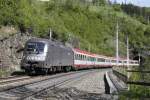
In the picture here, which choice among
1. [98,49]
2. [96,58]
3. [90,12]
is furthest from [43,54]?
[90,12]

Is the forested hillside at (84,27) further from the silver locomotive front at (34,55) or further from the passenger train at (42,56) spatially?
the silver locomotive front at (34,55)

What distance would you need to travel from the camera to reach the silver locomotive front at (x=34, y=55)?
3794 centimetres

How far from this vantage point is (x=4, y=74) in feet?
124

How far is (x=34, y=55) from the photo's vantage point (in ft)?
126

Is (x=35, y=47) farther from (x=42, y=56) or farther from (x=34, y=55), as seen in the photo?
(x=42, y=56)

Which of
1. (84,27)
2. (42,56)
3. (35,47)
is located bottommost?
(42,56)

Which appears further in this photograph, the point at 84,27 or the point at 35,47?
the point at 84,27

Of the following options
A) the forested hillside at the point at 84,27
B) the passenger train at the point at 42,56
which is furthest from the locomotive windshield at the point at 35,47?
the forested hillside at the point at 84,27

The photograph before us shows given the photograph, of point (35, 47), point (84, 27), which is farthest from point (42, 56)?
point (84, 27)

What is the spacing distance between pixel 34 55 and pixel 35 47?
29.9 inches

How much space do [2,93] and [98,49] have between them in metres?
114

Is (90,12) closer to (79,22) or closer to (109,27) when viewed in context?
(109,27)

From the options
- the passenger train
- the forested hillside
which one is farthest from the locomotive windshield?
the forested hillside

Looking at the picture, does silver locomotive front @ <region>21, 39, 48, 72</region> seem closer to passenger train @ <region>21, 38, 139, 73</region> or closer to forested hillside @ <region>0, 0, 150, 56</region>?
passenger train @ <region>21, 38, 139, 73</region>
